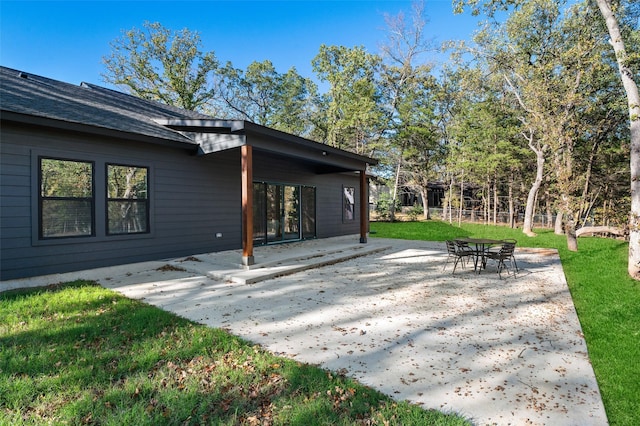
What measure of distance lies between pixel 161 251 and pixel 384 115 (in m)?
19.8

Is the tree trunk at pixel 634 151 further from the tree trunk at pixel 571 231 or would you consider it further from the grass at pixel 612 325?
the tree trunk at pixel 571 231

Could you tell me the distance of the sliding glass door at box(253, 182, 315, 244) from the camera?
378 inches

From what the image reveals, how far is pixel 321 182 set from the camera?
12.1 meters

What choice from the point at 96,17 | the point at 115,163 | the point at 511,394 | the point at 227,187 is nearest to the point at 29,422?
the point at 511,394

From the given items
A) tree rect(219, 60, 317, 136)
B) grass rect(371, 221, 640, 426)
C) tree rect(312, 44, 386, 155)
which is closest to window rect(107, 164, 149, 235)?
grass rect(371, 221, 640, 426)

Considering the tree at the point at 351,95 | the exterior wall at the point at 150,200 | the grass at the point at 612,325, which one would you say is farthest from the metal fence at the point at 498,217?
the exterior wall at the point at 150,200

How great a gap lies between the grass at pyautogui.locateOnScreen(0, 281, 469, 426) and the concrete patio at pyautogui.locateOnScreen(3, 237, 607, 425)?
10.9 inches

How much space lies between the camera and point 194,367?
2.75 meters

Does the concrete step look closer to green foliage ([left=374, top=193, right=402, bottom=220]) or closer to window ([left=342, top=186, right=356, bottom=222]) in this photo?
window ([left=342, top=186, right=356, bottom=222])

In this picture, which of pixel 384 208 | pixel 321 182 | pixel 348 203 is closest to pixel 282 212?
pixel 321 182

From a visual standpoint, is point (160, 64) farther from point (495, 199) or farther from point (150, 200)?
point (495, 199)

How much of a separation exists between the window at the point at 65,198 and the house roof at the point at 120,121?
717mm

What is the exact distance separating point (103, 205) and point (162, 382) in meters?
4.75

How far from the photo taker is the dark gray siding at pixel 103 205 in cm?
507
